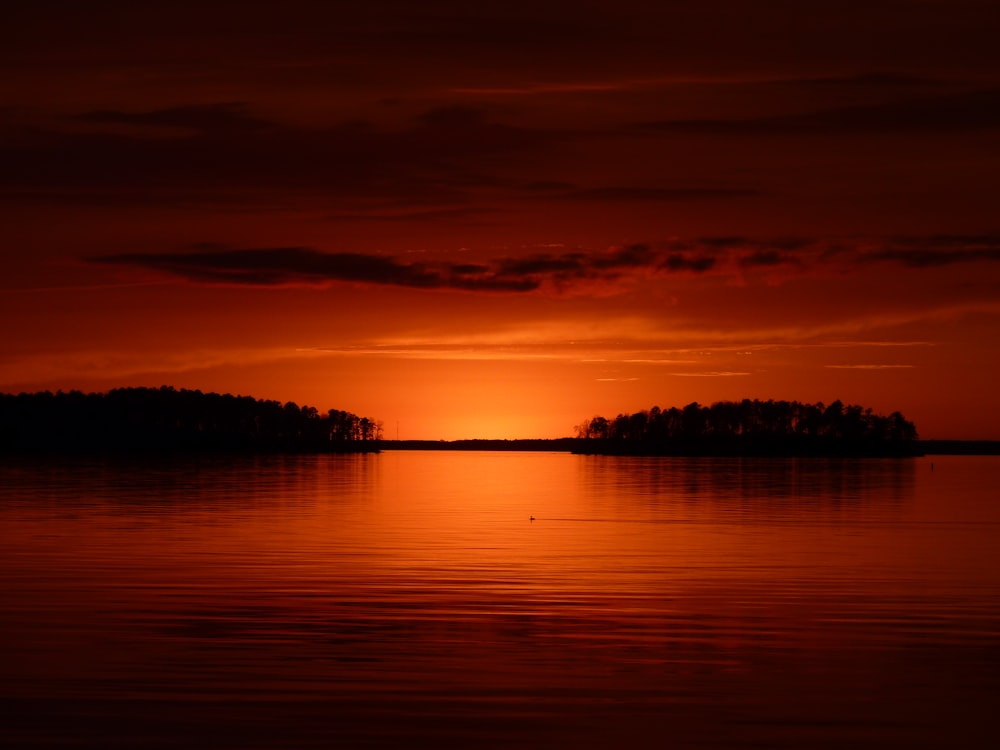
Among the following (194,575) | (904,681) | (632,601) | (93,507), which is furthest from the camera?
(93,507)

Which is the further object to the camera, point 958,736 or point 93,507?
point 93,507

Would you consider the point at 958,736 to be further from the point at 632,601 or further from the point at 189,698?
the point at 632,601

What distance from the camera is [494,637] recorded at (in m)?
25.1

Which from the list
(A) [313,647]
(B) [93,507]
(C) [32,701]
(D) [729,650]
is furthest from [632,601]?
(B) [93,507]

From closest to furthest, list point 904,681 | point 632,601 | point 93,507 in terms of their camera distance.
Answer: point 904,681 → point 632,601 → point 93,507

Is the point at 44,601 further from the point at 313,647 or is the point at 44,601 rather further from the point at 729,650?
the point at 729,650

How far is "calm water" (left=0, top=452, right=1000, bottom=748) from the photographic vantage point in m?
18.1

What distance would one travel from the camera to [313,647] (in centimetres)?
2375

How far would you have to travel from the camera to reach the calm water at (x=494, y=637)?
714 inches

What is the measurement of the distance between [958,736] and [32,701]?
13.5 meters

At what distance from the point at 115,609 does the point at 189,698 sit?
982 centimetres

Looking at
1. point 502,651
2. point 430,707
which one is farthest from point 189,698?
point 502,651

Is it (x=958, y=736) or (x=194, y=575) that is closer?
(x=958, y=736)

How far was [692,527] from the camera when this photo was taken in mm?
54812
